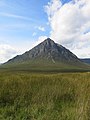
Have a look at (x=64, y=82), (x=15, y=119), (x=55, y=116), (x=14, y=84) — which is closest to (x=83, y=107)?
(x=55, y=116)

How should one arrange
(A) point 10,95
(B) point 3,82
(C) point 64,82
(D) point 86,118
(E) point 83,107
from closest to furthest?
(D) point 86,118, (E) point 83,107, (A) point 10,95, (B) point 3,82, (C) point 64,82

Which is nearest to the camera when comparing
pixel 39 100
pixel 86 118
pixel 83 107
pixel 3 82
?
pixel 86 118

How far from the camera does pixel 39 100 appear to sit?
33.0ft

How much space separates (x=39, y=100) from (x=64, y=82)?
173 inches

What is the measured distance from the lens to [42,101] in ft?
32.3

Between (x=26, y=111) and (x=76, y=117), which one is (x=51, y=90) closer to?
(x=26, y=111)

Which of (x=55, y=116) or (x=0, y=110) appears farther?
(x=0, y=110)

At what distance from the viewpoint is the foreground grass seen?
8.15m

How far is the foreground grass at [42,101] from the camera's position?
26.7ft

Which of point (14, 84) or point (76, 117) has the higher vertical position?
point (14, 84)

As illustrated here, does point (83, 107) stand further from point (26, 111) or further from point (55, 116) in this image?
point (26, 111)

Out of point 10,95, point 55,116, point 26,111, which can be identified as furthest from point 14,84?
point 55,116

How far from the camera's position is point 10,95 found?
36.4 ft

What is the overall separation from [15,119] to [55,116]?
1.35 meters
